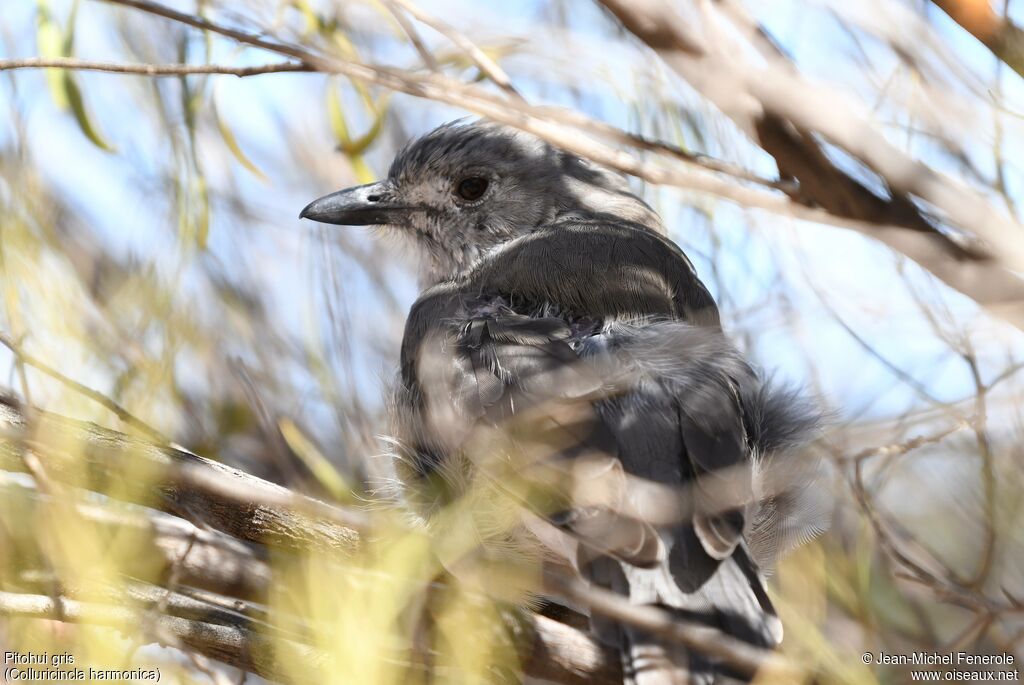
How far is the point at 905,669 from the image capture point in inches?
88.5

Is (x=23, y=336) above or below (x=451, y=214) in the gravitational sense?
above

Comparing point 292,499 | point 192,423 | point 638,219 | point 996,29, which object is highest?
point 996,29

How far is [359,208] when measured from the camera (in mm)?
3629

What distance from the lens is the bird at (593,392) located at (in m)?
2.20

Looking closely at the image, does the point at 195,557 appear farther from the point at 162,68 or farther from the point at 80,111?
the point at 80,111

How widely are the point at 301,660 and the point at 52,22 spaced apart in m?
2.05

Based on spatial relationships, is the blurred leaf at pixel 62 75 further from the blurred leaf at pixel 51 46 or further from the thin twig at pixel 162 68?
the thin twig at pixel 162 68

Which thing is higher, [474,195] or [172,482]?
[172,482]

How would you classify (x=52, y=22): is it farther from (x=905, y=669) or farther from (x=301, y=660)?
(x=905, y=669)

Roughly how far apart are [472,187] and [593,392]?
4.72 ft

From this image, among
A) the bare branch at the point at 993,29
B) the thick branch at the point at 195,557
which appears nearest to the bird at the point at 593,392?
the thick branch at the point at 195,557

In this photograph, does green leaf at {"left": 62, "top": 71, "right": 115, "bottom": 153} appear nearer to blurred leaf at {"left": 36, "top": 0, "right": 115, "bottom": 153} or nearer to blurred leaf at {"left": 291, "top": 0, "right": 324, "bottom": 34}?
blurred leaf at {"left": 36, "top": 0, "right": 115, "bottom": 153}

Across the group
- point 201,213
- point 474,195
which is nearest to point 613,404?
point 201,213

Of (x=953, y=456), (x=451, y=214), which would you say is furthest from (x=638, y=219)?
(x=953, y=456)
